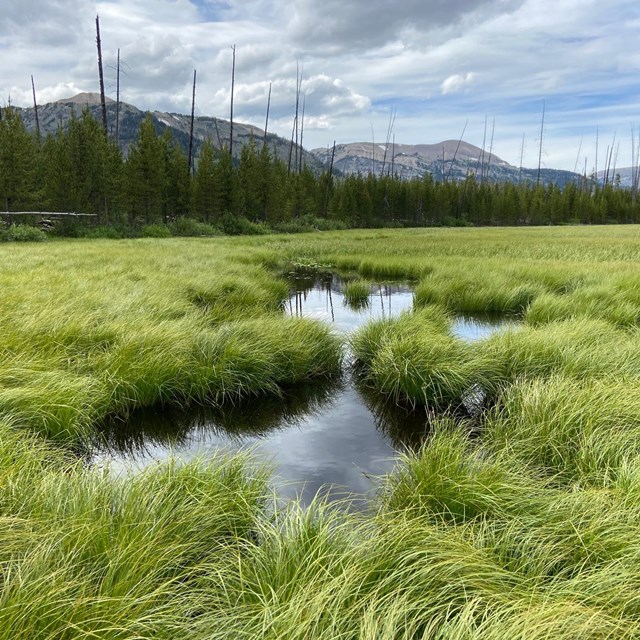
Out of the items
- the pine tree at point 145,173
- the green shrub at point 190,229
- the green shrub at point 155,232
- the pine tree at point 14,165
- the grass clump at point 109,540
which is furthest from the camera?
the pine tree at point 145,173

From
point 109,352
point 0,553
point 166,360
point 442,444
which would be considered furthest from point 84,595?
point 109,352

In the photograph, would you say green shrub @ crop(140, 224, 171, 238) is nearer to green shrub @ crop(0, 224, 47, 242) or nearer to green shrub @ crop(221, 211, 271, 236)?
green shrub @ crop(221, 211, 271, 236)

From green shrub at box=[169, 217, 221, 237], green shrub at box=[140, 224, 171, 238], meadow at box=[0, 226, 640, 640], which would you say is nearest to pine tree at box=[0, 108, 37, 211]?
green shrub at box=[140, 224, 171, 238]

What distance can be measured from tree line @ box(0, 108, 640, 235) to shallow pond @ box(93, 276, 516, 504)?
27433mm

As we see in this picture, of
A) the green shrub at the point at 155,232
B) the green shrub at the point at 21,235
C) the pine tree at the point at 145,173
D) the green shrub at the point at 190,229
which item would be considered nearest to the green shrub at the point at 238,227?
the green shrub at the point at 190,229

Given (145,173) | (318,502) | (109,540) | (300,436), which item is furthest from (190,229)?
(109,540)

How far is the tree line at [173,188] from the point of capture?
29.3m

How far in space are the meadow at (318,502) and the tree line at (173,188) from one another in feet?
88.1

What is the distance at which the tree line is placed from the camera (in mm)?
29266

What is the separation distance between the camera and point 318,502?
3092 mm

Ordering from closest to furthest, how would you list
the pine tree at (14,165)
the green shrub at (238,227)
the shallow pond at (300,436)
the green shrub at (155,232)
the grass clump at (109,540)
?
1. the grass clump at (109,540)
2. the shallow pond at (300,436)
3. the pine tree at (14,165)
4. the green shrub at (155,232)
5. the green shrub at (238,227)

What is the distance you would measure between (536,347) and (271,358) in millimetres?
3190

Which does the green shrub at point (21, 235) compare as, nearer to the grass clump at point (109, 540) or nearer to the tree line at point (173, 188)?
the tree line at point (173, 188)

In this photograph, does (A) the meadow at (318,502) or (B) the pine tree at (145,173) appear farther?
(B) the pine tree at (145,173)
